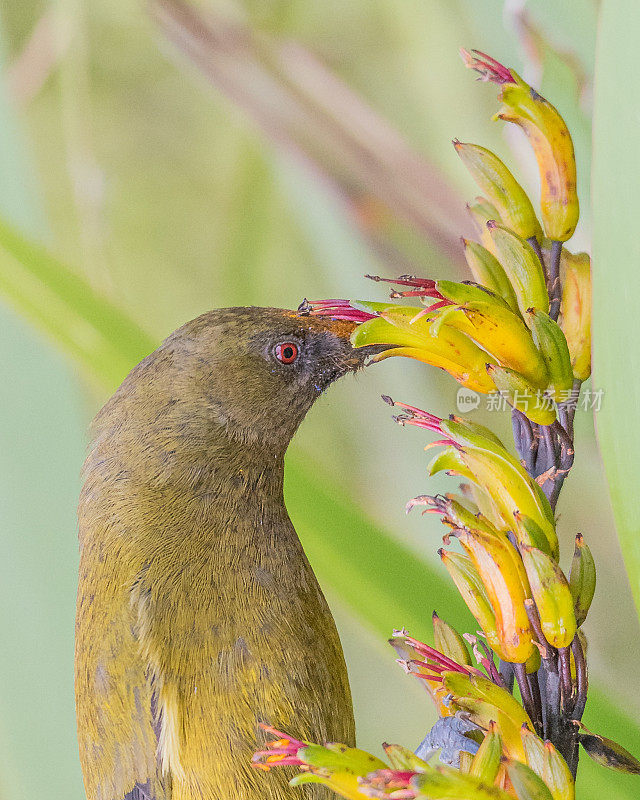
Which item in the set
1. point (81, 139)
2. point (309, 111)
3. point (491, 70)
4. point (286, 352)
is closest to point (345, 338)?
point (286, 352)

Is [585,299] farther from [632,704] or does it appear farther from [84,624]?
[632,704]

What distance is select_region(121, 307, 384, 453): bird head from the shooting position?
0.39 m

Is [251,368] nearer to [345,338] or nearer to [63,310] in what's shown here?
[345,338]

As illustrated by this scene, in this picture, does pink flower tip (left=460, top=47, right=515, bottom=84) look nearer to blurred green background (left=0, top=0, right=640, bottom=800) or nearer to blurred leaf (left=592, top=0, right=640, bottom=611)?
blurred leaf (left=592, top=0, right=640, bottom=611)

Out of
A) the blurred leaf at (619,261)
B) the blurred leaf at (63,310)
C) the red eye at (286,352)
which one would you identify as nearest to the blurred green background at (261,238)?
the blurred leaf at (63,310)

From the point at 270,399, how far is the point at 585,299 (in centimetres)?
16

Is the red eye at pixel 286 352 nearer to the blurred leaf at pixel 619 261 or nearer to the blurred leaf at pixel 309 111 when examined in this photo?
the blurred leaf at pixel 619 261

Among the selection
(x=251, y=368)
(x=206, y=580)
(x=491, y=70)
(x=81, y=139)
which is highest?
(x=81, y=139)

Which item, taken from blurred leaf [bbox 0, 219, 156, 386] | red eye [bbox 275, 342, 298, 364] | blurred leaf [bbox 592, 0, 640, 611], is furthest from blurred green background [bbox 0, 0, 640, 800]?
blurred leaf [bbox 592, 0, 640, 611]

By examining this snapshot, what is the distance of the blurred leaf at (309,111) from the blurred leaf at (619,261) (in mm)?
391

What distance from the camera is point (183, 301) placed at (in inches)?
29.7

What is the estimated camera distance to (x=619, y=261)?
0.80 ft

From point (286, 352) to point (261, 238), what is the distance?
14.7 inches

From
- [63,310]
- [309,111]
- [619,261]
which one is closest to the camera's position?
[619,261]
